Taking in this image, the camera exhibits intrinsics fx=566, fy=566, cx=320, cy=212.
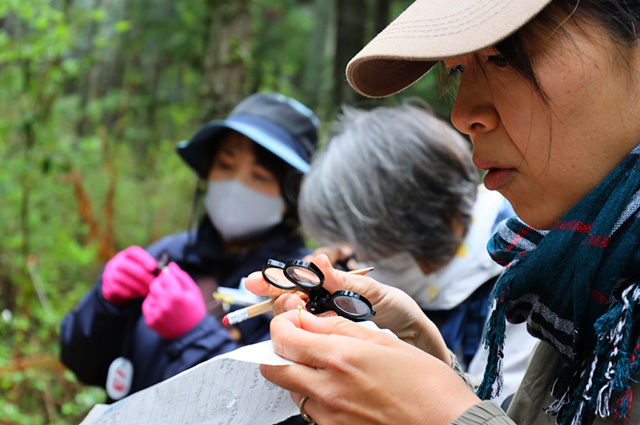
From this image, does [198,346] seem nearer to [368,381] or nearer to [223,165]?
[223,165]

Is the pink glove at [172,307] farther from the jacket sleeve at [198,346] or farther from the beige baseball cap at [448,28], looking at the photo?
the beige baseball cap at [448,28]

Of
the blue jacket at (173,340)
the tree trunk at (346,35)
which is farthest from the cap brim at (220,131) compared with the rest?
the tree trunk at (346,35)

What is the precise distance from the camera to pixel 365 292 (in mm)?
1217

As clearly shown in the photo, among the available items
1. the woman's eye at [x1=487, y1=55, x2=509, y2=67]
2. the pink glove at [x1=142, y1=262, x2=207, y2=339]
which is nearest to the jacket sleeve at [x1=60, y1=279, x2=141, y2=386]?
the pink glove at [x1=142, y1=262, x2=207, y2=339]

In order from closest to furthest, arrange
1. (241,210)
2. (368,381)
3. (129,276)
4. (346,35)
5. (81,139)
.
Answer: (368,381) → (129,276) → (241,210) → (346,35) → (81,139)

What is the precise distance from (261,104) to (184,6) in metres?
5.45

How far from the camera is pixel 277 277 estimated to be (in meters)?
1.22

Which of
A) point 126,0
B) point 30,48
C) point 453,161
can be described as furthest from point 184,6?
point 453,161

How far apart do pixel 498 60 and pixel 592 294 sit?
428 millimetres

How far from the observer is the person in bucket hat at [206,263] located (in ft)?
7.91

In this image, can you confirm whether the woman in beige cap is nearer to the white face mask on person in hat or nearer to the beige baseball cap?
the beige baseball cap

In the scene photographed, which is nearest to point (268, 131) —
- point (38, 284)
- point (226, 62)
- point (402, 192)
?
point (402, 192)

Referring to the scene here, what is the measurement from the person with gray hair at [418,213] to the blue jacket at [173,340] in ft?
1.86

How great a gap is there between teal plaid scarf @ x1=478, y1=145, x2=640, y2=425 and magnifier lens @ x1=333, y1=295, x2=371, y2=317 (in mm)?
293
